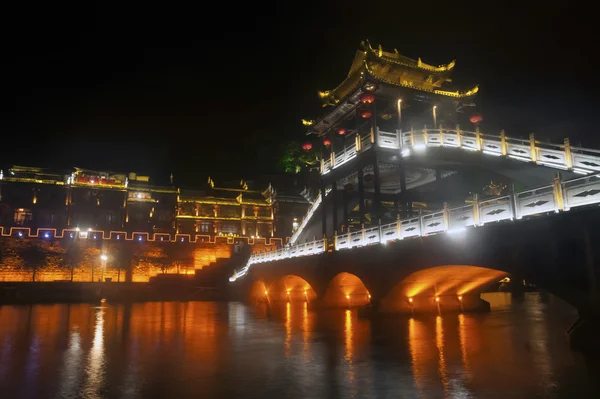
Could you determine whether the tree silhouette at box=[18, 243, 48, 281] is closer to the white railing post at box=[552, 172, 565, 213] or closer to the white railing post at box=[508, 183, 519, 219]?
the white railing post at box=[508, 183, 519, 219]

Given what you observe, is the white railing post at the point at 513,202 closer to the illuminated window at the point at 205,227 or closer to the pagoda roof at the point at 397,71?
the pagoda roof at the point at 397,71

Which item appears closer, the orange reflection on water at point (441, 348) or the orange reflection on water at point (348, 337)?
the orange reflection on water at point (441, 348)

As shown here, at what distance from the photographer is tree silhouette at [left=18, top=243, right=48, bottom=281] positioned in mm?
39438

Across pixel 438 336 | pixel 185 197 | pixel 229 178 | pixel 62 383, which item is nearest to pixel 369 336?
pixel 438 336

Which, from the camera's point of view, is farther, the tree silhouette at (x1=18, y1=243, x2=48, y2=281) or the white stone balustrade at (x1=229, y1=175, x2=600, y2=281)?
the tree silhouette at (x1=18, y1=243, x2=48, y2=281)

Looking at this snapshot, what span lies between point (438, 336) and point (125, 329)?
1170 centimetres

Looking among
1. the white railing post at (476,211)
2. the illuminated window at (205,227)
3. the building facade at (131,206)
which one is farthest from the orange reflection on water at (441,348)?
the illuminated window at (205,227)

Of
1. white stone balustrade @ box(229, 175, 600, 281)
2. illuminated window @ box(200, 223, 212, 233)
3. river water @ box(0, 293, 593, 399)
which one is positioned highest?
illuminated window @ box(200, 223, 212, 233)

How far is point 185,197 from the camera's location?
52094mm

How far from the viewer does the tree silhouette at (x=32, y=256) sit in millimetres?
39438

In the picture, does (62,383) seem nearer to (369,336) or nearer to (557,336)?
(369,336)

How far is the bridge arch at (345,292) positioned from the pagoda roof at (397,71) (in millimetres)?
10677

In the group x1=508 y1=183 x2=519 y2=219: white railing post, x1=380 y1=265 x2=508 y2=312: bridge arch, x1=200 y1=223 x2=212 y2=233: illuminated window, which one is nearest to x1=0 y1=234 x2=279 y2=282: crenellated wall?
x1=200 y1=223 x2=212 y2=233: illuminated window

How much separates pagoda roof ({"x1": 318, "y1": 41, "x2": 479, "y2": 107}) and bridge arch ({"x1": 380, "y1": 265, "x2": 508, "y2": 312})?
37.7 ft
